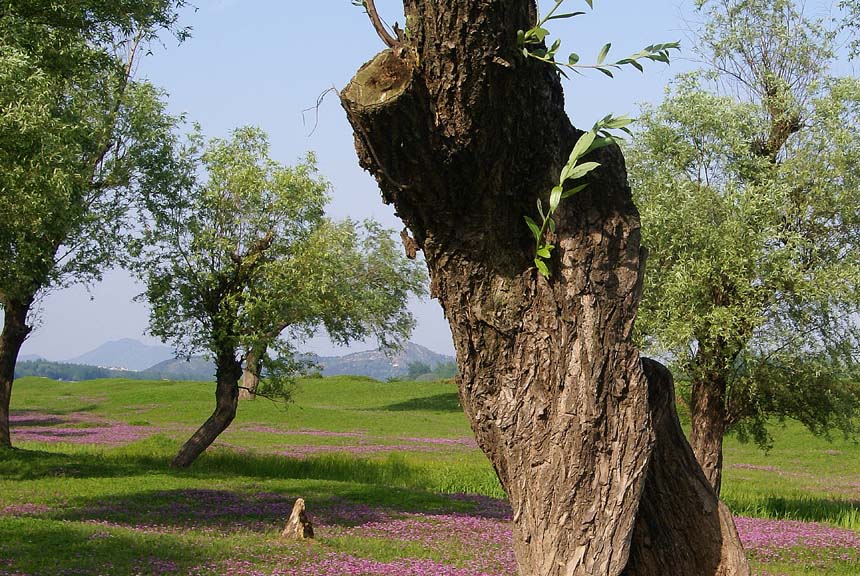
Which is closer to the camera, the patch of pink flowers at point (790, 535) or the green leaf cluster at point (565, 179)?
the green leaf cluster at point (565, 179)

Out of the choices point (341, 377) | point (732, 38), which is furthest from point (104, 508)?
point (341, 377)

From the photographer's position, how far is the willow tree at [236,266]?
26.4 metres

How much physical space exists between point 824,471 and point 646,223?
23193 mm

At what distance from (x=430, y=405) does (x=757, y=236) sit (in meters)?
49.0

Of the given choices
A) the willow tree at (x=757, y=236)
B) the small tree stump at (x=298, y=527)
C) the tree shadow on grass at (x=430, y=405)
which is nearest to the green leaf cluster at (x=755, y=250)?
the willow tree at (x=757, y=236)

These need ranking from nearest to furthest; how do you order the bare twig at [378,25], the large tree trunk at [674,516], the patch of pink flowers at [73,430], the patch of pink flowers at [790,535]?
1. the bare twig at [378,25]
2. the large tree trunk at [674,516]
3. the patch of pink flowers at [790,535]
4. the patch of pink flowers at [73,430]

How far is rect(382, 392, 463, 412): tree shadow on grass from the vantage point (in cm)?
6300

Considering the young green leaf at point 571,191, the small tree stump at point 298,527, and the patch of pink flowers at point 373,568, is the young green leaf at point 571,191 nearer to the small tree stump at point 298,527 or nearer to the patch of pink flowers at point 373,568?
the patch of pink flowers at point 373,568

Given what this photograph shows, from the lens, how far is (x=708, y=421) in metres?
20.4

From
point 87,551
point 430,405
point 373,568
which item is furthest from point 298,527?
point 430,405

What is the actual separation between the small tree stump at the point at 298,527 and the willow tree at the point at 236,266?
10.7 meters

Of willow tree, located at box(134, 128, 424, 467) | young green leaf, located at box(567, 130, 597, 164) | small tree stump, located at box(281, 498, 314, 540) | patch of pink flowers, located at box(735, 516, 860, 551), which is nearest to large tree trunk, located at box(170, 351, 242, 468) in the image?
willow tree, located at box(134, 128, 424, 467)

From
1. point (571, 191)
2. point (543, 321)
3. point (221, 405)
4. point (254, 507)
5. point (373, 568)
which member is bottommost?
point (254, 507)

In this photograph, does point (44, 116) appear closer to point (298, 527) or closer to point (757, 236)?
point (298, 527)
